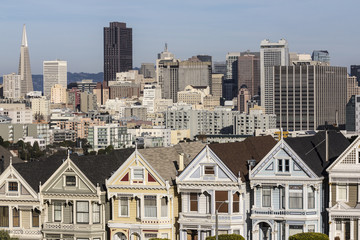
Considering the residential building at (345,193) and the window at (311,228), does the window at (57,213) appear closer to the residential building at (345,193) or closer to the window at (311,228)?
the window at (311,228)

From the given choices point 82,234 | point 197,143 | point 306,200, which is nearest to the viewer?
point 306,200

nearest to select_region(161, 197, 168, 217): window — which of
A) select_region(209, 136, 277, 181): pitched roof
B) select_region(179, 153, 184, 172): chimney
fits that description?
select_region(179, 153, 184, 172): chimney

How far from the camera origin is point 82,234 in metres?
57.4

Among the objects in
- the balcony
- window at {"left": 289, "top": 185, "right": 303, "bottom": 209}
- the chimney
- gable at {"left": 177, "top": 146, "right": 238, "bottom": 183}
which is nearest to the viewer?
window at {"left": 289, "top": 185, "right": 303, "bottom": 209}

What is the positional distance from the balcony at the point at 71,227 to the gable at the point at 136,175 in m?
2.25

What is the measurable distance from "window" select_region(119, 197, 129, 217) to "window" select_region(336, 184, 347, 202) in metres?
10.3

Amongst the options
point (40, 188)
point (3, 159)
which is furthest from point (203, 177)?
point (3, 159)

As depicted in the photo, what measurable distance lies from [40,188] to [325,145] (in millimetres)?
14143

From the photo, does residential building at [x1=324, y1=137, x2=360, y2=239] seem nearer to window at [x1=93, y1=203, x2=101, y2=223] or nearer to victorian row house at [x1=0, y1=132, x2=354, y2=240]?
victorian row house at [x1=0, y1=132, x2=354, y2=240]

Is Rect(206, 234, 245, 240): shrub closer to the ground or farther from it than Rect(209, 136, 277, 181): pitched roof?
closer to the ground

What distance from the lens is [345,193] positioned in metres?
53.8

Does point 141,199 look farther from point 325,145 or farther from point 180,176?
point 325,145

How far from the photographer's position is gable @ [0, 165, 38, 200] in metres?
58.5

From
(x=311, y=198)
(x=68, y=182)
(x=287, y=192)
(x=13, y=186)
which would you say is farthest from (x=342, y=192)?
(x=13, y=186)
